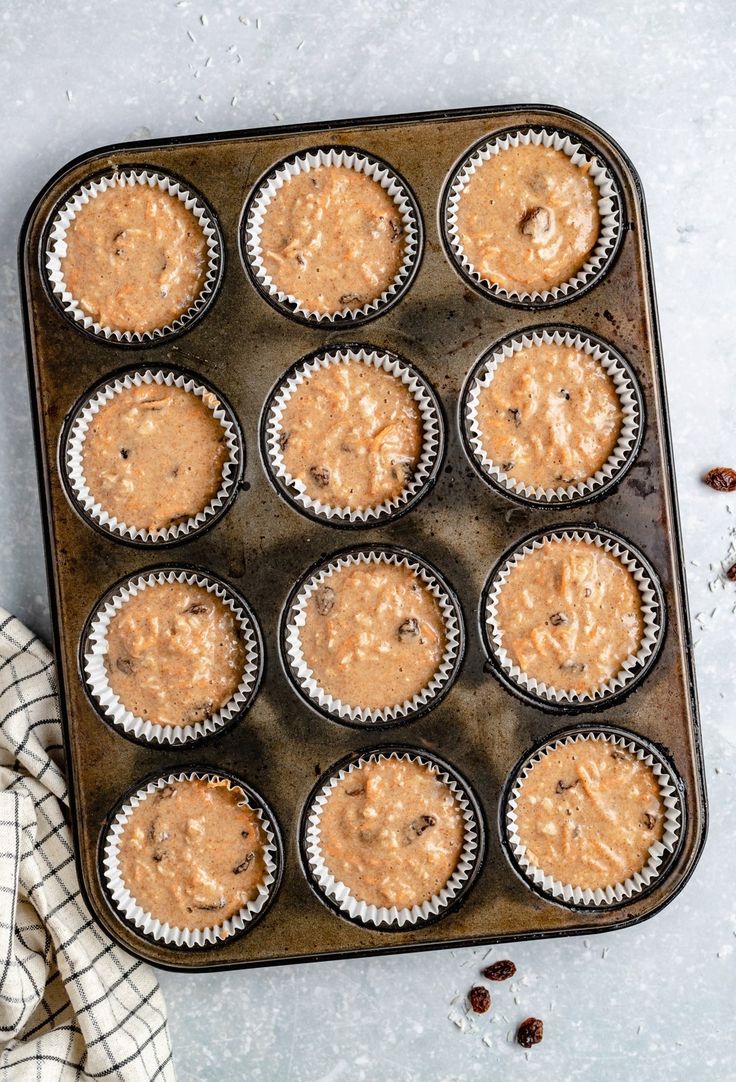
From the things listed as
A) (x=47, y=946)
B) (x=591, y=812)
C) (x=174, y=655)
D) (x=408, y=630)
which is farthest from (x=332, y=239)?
(x=47, y=946)

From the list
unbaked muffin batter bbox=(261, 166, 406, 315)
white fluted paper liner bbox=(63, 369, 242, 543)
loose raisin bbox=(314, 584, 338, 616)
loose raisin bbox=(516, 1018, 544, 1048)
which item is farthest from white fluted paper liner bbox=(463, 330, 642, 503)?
loose raisin bbox=(516, 1018, 544, 1048)

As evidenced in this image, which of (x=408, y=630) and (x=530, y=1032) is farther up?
(x=408, y=630)

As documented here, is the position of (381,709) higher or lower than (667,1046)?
higher

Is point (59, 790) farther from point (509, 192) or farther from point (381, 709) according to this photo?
point (509, 192)

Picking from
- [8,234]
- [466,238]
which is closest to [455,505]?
[466,238]

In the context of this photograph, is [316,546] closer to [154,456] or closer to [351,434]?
[351,434]

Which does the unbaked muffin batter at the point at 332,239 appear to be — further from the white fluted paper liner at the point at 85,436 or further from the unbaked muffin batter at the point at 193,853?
the unbaked muffin batter at the point at 193,853

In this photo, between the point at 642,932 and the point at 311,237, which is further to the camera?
the point at 642,932
